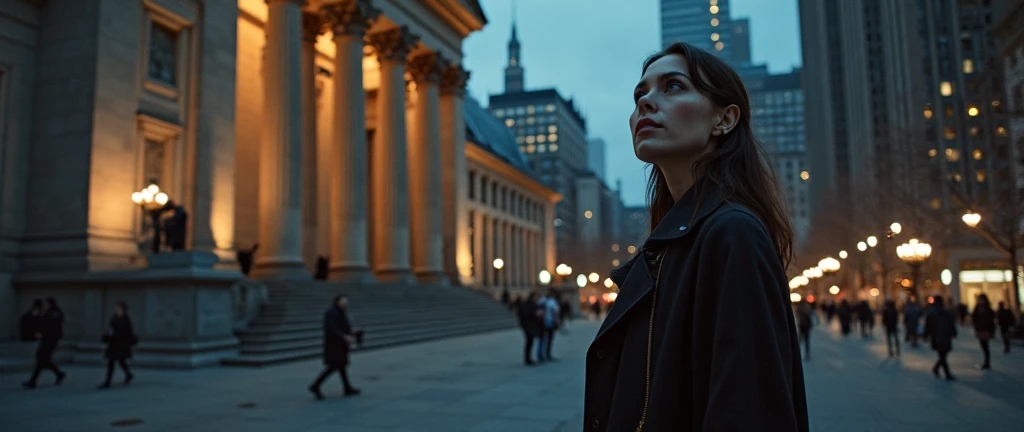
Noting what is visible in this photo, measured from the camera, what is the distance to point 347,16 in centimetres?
2873

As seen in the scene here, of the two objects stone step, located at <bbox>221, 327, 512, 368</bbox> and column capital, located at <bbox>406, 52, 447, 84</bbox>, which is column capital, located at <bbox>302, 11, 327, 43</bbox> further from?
stone step, located at <bbox>221, 327, 512, 368</bbox>

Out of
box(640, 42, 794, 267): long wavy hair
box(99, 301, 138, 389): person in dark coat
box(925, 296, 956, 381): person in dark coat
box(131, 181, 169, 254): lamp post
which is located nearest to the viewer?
box(640, 42, 794, 267): long wavy hair

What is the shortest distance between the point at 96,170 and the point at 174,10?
5.83 meters

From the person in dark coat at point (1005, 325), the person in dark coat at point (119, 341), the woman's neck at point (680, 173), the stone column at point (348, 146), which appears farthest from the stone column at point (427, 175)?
the woman's neck at point (680, 173)

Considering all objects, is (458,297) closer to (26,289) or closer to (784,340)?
(26,289)

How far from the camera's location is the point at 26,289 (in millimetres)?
17969

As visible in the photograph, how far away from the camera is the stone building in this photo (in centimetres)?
1733

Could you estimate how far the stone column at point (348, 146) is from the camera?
28.2 metres

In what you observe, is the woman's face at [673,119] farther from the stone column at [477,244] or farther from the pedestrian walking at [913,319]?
the stone column at [477,244]

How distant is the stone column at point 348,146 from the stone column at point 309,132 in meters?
1.29

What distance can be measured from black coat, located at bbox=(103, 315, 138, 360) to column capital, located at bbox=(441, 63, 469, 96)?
26164 mm

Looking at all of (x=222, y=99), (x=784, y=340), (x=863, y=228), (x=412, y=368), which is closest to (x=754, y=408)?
(x=784, y=340)

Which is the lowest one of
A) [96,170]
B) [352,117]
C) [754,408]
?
[754,408]

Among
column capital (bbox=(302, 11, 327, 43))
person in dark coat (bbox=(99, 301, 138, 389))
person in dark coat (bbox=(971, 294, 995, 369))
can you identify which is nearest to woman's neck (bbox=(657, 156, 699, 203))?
person in dark coat (bbox=(99, 301, 138, 389))
